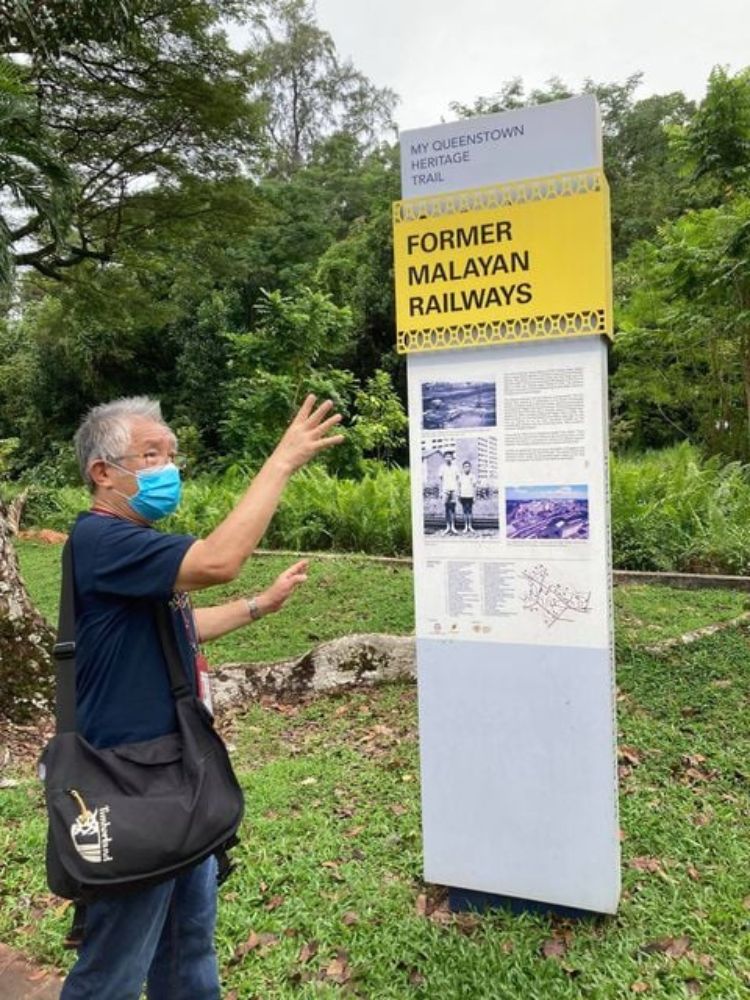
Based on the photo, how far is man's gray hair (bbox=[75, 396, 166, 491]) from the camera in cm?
195

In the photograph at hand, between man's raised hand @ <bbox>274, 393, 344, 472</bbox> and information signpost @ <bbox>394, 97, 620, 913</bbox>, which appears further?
information signpost @ <bbox>394, 97, 620, 913</bbox>

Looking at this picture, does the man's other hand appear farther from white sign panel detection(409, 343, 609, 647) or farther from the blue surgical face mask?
white sign panel detection(409, 343, 609, 647)

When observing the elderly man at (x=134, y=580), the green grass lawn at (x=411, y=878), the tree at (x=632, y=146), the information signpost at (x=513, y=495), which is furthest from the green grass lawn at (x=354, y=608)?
the tree at (x=632, y=146)

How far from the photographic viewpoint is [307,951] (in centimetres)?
277

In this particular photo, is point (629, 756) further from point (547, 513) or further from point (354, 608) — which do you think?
point (354, 608)

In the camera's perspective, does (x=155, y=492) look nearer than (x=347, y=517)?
Yes

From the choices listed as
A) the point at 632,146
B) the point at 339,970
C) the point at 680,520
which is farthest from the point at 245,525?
the point at 632,146

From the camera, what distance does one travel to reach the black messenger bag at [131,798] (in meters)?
1.73

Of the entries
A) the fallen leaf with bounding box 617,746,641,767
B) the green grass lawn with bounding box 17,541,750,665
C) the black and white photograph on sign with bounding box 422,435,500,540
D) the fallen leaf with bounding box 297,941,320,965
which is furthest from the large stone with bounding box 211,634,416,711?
the black and white photograph on sign with bounding box 422,435,500,540

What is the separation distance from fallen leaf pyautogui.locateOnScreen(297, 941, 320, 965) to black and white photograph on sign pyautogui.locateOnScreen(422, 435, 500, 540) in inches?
58.4

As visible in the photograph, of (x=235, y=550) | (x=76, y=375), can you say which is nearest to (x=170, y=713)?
(x=235, y=550)

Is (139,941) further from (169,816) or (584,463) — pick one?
(584,463)

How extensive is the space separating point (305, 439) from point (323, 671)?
12.2 feet

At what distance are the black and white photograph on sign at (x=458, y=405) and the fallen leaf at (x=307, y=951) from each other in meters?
1.84
